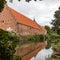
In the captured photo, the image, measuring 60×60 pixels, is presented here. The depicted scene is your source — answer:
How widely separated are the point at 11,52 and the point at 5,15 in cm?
4453

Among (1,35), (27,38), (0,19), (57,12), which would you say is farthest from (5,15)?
(1,35)

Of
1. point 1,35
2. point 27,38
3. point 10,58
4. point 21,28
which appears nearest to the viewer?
point 10,58

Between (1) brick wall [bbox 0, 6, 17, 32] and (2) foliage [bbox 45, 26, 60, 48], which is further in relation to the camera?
(1) brick wall [bbox 0, 6, 17, 32]

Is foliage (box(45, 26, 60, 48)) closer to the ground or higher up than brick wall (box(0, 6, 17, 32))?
closer to the ground

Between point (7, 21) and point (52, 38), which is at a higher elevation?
point (7, 21)

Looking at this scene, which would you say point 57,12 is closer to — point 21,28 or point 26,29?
point 21,28

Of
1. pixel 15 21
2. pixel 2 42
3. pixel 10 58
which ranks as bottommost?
pixel 10 58

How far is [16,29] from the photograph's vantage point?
195 feet

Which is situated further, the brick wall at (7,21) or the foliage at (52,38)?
the brick wall at (7,21)

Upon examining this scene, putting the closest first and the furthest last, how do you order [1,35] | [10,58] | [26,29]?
[10,58] < [1,35] < [26,29]

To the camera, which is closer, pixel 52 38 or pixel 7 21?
pixel 7 21

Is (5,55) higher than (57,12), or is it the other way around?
(57,12)

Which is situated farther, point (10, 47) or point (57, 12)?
point (57, 12)

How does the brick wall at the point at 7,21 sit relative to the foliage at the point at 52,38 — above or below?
above
